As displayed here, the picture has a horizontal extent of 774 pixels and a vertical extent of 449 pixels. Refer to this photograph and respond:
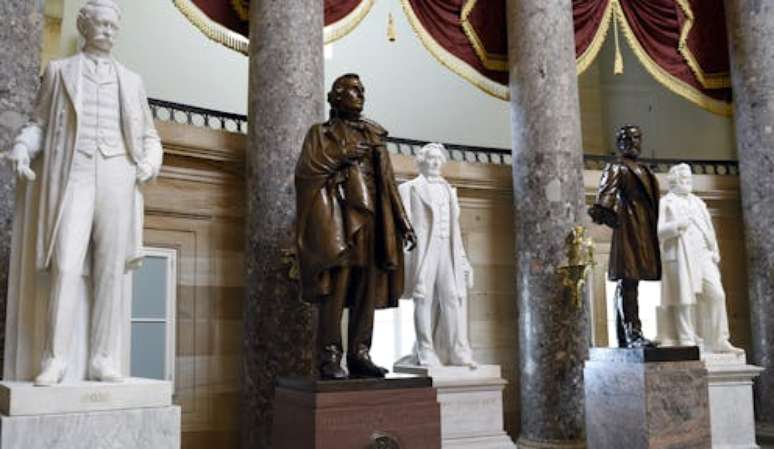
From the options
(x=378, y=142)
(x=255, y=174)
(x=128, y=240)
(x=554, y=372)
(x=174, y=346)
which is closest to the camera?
(x=128, y=240)

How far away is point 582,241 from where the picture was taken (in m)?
6.95

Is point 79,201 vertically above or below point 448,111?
below

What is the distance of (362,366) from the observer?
13.1ft

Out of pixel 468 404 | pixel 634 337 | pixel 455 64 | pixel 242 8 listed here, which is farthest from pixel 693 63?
pixel 242 8

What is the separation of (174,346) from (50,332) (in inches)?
128

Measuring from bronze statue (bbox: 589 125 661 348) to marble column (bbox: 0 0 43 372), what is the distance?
4.03 meters

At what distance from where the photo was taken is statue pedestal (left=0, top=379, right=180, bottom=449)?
298 centimetres

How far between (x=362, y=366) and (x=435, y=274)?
2385mm

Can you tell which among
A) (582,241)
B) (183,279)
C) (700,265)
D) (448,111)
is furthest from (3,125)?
(448,111)

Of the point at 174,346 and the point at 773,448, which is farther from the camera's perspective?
the point at 773,448

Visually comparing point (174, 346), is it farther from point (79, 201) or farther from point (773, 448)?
point (773, 448)

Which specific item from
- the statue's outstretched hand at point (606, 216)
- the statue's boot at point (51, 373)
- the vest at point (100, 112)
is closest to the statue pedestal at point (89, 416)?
the statue's boot at point (51, 373)

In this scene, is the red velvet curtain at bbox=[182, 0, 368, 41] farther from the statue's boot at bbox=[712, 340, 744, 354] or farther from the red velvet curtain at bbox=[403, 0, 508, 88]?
the statue's boot at bbox=[712, 340, 744, 354]

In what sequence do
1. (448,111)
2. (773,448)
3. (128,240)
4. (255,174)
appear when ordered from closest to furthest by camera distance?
(128,240), (255,174), (773,448), (448,111)
